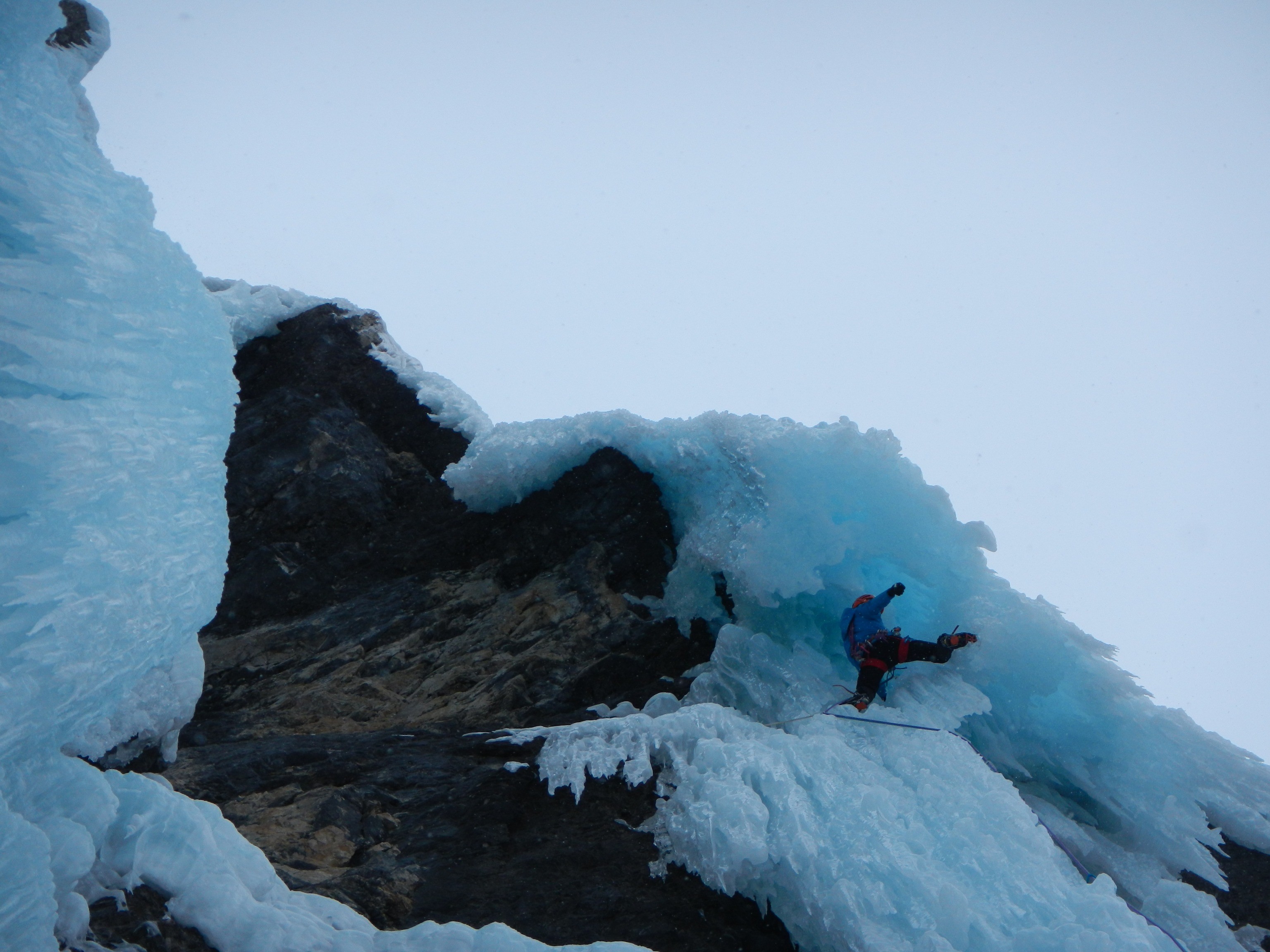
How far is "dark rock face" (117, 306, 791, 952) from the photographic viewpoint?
15.3 feet

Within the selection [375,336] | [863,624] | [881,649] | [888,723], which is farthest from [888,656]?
[375,336]

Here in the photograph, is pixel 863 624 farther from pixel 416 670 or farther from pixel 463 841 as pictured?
pixel 416 670

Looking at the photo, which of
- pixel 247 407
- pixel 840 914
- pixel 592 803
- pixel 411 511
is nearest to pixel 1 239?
pixel 592 803

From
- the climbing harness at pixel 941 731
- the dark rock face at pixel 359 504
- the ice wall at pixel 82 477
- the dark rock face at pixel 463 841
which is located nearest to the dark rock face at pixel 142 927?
the ice wall at pixel 82 477

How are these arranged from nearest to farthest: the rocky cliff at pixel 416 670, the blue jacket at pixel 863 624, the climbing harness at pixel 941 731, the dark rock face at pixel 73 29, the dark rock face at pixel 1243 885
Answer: the rocky cliff at pixel 416 670, the climbing harness at pixel 941 731, the dark rock face at pixel 1243 885, the dark rock face at pixel 73 29, the blue jacket at pixel 863 624

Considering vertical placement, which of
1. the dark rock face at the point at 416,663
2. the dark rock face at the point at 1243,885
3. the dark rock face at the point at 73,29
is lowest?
the dark rock face at the point at 416,663

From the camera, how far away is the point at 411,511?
33.8 feet

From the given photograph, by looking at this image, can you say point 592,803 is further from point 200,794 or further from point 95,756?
point 95,756

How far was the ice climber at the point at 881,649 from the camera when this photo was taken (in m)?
6.73

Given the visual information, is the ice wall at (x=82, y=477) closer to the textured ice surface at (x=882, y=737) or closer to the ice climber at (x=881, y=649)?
the textured ice surface at (x=882, y=737)

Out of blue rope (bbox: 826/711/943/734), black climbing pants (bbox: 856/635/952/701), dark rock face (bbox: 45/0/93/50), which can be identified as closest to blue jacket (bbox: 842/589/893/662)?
black climbing pants (bbox: 856/635/952/701)

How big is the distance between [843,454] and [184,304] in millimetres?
6050

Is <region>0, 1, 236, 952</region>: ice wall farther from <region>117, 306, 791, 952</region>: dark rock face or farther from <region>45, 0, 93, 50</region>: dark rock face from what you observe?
<region>45, 0, 93, 50</region>: dark rock face

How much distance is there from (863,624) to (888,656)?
0.52m
